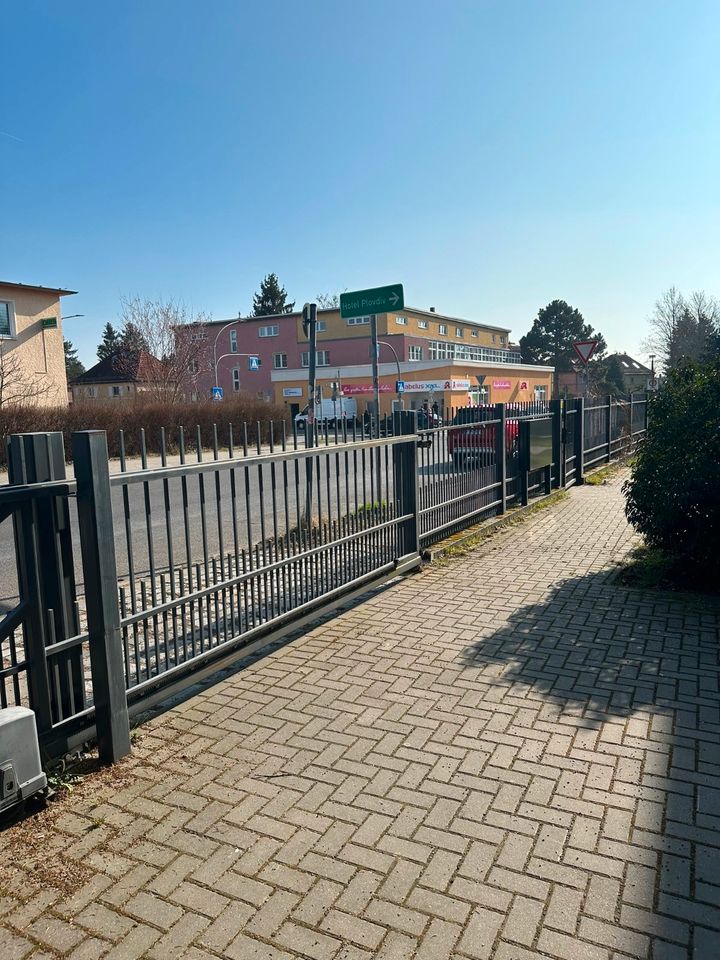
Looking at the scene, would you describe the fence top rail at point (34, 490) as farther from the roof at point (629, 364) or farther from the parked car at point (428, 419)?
the roof at point (629, 364)

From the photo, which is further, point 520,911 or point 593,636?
point 593,636

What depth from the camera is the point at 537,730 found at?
383 cm

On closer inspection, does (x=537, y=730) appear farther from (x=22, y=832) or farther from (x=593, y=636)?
(x=22, y=832)

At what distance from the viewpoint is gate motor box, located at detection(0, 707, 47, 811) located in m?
2.93

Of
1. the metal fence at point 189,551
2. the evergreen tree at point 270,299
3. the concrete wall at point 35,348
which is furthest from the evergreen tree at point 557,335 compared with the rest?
the metal fence at point 189,551

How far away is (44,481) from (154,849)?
170 cm

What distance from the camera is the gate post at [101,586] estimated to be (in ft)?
11.0

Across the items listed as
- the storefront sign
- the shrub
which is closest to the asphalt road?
the shrub

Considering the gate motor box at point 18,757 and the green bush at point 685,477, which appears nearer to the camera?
the gate motor box at point 18,757

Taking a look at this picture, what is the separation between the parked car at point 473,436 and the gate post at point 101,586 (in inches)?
223

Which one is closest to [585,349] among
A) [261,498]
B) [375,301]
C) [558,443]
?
[558,443]

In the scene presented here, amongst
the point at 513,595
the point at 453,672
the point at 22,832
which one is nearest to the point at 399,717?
the point at 453,672

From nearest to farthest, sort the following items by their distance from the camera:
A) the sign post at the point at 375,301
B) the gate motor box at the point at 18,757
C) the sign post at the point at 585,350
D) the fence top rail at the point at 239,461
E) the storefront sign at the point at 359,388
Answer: the gate motor box at the point at 18,757
the fence top rail at the point at 239,461
the sign post at the point at 375,301
the sign post at the point at 585,350
the storefront sign at the point at 359,388

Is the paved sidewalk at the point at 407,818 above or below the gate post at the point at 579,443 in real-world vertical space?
below
